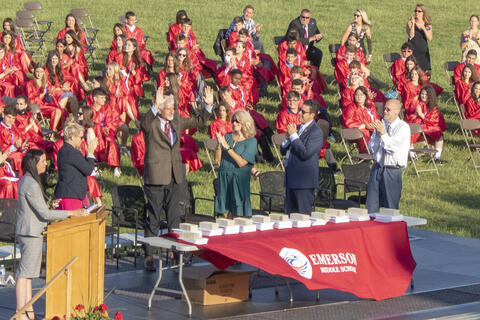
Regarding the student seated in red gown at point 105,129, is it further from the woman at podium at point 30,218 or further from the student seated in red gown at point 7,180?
the woman at podium at point 30,218

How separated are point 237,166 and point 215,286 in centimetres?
210

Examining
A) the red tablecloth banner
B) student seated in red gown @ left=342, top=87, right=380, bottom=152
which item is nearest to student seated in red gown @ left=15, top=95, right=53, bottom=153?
student seated in red gown @ left=342, top=87, right=380, bottom=152

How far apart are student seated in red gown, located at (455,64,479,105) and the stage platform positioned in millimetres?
7570

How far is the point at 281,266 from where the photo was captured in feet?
33.7

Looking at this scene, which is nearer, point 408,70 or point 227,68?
point 227,68

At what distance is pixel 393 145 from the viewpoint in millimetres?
12234

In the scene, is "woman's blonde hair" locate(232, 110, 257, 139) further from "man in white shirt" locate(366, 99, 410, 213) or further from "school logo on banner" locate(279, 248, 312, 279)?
"school logo on banner" locate(279, 248, 312, 279)

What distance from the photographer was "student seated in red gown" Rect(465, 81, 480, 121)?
1967 centimetres

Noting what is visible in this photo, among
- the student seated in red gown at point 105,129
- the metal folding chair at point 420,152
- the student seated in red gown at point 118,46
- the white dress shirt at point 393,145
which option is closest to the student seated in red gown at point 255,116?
the student seated in red gown at point 105,129

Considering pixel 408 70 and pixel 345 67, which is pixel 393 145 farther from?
pixel 345 67

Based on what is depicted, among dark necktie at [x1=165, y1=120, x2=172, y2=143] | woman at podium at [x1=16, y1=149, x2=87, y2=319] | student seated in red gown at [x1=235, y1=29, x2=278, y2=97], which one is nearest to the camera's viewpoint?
woman at podium at [x1=16, y1=149, x2=87, y2=319]

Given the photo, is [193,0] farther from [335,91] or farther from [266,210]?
[266,210]

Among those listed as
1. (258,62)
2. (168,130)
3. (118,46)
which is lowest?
(168,130)

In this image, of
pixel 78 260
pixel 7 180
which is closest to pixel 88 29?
pixel 7 180
